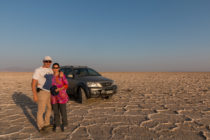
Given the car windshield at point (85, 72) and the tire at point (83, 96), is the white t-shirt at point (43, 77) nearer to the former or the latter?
the tire at point (83, 96)

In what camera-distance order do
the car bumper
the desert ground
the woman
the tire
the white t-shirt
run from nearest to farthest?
the white t-shirt
the woman
the desert ground
the car bumper
the tire

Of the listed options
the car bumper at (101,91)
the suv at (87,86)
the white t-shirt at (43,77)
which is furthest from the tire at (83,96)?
the white t-shirt at (43,77)

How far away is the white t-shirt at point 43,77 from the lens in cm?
361

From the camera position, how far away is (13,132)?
13.5 ft

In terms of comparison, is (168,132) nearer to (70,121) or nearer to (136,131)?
(136,131)

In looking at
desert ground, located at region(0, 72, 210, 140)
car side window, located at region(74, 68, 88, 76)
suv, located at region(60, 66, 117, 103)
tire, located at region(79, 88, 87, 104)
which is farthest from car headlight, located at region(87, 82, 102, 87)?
car side window, located at region(74, 68, 88, 76)

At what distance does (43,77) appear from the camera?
3682 millimetres

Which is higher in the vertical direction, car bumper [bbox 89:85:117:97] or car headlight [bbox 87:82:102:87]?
car headlight [bbox 87:82:102:87]

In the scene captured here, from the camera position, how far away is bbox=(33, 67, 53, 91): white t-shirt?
11.8 ft

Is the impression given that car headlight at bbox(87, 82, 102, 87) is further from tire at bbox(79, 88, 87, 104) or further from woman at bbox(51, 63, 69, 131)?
woman at bbox(51, 63, 69, 131)

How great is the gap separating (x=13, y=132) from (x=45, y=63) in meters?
1.97

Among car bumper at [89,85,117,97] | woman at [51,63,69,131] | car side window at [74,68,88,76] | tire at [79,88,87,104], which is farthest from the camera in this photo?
car side window at [74,68,88,76]

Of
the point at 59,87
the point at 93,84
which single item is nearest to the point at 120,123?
the point at 59,87

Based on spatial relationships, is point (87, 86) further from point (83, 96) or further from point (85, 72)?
point (85, 72)
